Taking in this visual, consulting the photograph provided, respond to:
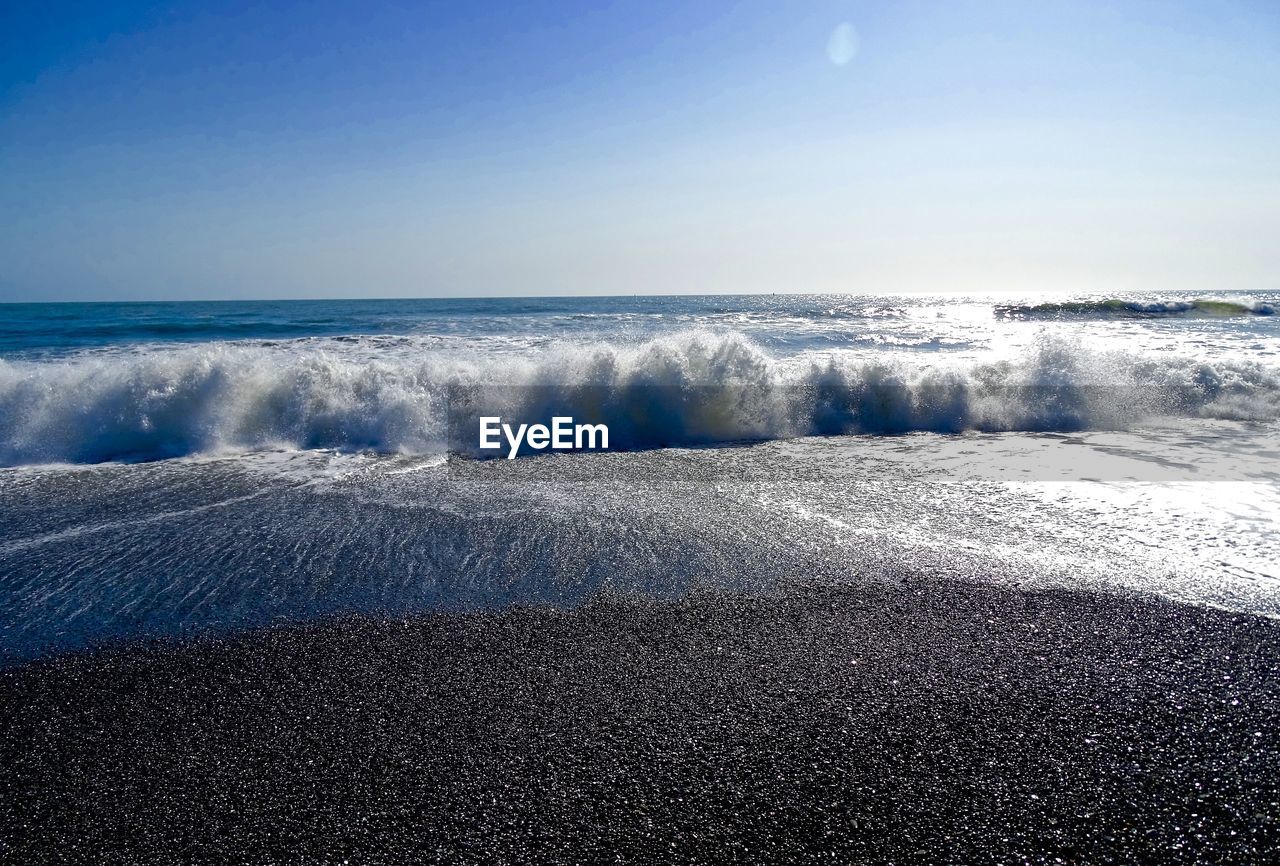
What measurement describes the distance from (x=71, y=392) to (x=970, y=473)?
1034 centimetres

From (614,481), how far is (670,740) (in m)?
3.84

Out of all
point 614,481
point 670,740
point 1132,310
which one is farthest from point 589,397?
point 1132,310

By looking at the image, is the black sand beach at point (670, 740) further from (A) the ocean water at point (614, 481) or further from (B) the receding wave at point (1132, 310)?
(B) the receding wave at point (1132, 310)

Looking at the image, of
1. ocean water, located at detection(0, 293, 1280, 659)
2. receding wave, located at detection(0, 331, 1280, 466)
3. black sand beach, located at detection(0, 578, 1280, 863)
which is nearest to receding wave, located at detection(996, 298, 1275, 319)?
ocean water, located at detection(0, 293, 1280, 659)

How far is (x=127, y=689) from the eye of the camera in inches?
116

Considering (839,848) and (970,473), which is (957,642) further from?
(970,473)

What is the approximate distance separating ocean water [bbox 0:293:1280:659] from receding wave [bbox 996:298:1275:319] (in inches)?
937

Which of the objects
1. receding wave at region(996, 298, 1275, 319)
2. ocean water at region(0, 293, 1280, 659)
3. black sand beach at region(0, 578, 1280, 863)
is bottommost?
black sand beach at region(0, 578, 1280, 863)

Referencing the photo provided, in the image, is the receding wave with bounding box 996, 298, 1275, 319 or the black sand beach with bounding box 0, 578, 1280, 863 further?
the receding wave with bounding box 996, 298, 1275, 319

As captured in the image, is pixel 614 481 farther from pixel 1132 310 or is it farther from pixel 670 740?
pixel 1132 310

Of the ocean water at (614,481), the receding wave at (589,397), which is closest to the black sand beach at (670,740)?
the ocean water at (614,481)

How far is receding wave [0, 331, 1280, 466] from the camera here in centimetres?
795

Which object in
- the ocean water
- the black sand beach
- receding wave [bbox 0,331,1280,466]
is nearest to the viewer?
the black sand beach

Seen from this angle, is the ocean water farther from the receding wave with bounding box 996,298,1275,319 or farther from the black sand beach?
the receding wave with bounding box 996,298,1275,319
